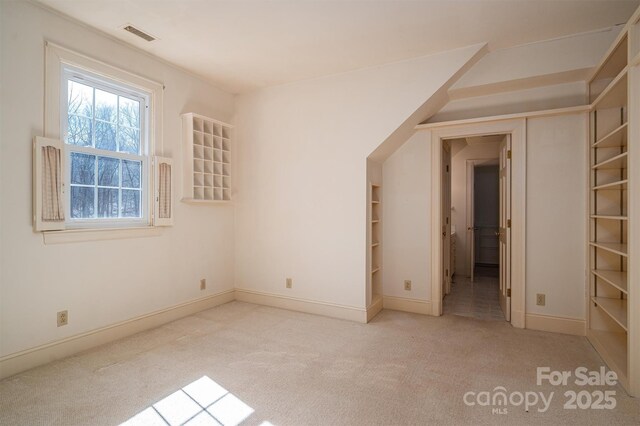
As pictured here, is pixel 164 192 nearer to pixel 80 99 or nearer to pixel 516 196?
pixel 80 99

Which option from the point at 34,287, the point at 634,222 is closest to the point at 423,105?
the point at 634,222

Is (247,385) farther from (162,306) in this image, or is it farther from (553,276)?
(553,276)

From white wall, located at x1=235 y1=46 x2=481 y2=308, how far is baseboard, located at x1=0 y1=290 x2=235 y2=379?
87cm

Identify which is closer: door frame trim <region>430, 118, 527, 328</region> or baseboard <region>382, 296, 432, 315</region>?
door frame trim <region>430, 118, 527, 328</region>

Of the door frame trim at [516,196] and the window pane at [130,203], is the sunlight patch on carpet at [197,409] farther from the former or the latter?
the door frame trim at [516,196]

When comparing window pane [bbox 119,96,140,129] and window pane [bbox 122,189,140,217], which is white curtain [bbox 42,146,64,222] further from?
window pane [bbox 119,96,140,129]

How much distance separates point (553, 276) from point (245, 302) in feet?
11.6

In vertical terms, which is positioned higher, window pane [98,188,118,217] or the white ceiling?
the white ceiling

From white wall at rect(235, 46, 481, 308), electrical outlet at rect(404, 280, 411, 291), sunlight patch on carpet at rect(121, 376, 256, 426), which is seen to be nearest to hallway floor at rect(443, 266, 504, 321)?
electrical outlet at rect(404, 280, 411, 291)

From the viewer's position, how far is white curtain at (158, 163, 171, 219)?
134 inches

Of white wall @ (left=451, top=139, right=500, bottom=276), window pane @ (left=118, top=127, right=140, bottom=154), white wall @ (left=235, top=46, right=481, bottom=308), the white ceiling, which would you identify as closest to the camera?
the white ceiling

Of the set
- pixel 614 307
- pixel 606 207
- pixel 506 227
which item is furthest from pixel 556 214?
pixel 614 307

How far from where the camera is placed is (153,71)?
336 cm

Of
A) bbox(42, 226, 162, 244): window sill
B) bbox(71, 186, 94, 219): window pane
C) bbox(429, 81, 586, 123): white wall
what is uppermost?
bbox(429, 81, 586, 123): white wall
